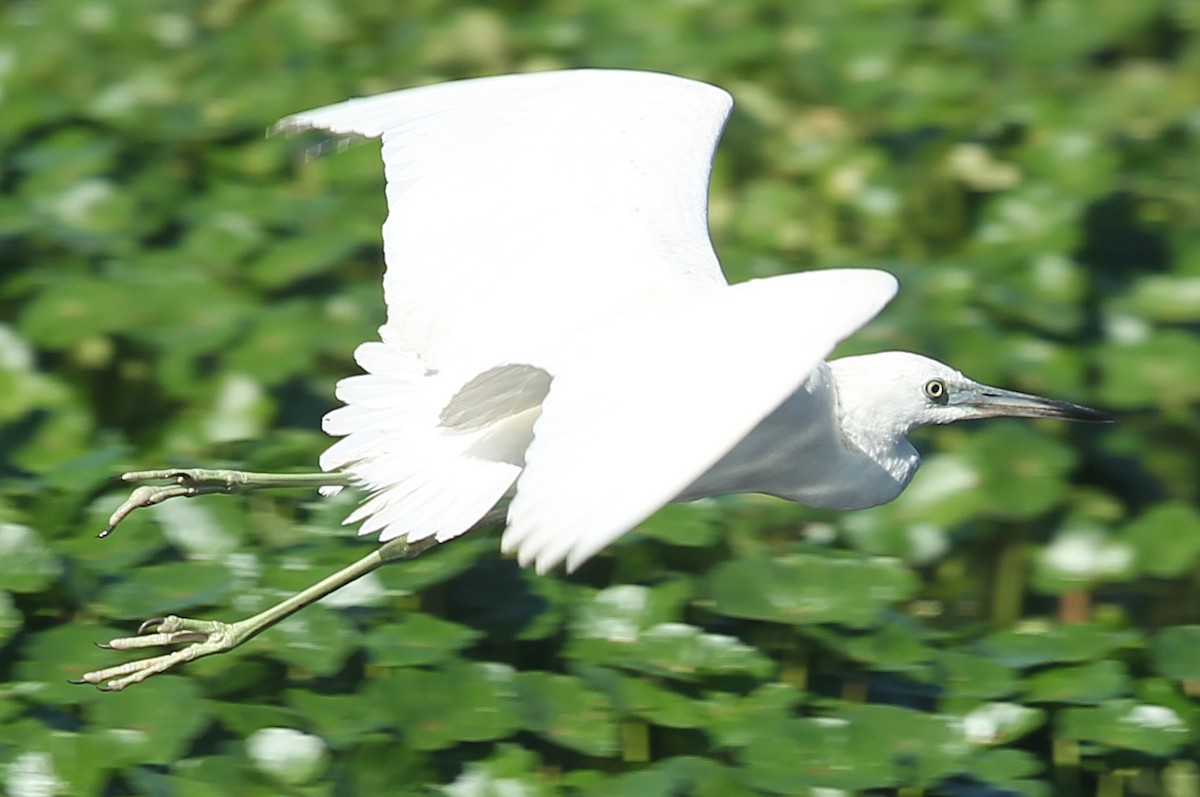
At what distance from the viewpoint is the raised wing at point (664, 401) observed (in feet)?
7.04

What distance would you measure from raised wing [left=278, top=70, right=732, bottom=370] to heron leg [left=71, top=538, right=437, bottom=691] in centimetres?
36

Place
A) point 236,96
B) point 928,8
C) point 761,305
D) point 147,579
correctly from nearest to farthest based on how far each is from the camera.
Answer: point 761,305 → point 147,579 → point 236,96 → point 928,8

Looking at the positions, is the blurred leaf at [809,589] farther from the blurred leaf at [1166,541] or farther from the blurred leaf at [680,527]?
the blurred leaf at [1166,541]

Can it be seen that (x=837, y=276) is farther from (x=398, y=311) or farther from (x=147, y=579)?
(x=147, y=579)

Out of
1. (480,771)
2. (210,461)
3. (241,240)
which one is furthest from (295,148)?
(480,771)

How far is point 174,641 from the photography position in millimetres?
3209

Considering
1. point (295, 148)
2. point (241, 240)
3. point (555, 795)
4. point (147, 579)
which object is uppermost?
point (295, 148)

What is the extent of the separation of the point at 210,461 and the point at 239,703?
33.8 inches

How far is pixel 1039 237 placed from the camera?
182 inches

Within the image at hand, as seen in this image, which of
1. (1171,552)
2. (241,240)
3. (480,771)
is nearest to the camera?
(480,771)

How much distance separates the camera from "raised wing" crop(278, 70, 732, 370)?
10.0 ft

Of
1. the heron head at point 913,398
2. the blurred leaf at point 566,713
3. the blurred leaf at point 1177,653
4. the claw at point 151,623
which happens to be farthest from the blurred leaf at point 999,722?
the claw at point 151,623

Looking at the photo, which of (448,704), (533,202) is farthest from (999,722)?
(533,202)

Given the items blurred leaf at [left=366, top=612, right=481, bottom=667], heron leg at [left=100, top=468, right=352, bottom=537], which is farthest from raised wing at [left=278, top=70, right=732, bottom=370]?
blurred leaf at [left=366, top=612, right=481, bottom=667]
